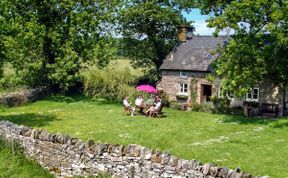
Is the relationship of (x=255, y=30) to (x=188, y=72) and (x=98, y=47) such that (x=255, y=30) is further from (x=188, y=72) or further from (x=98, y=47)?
(x=98, y=47)

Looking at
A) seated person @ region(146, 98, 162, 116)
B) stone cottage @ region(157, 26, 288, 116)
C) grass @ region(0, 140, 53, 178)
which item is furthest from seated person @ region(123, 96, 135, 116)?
grass @ region(0, 140, 53, 178)

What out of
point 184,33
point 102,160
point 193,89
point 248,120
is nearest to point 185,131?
point 248,120

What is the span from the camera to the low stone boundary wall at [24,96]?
35.8 meters

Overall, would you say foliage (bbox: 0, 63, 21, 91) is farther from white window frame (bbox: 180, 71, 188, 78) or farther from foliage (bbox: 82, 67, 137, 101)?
white window frame (bbox: 180, 71, 188, 78)

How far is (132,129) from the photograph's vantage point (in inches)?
996

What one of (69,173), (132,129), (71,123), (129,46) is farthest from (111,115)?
(129,46)

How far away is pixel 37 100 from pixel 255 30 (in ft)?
75.3

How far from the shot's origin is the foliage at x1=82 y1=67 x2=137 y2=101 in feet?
131

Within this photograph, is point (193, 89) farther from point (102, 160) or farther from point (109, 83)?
point (102, 160)

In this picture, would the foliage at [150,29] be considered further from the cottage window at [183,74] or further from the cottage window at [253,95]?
the cottage window at [253,95]

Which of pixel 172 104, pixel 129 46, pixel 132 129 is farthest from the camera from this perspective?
pixel 129 46

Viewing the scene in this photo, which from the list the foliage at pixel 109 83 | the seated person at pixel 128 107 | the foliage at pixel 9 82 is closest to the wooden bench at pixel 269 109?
the seated person at pixel 128 107

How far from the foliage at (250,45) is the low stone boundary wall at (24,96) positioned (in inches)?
757

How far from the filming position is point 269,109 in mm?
33844
